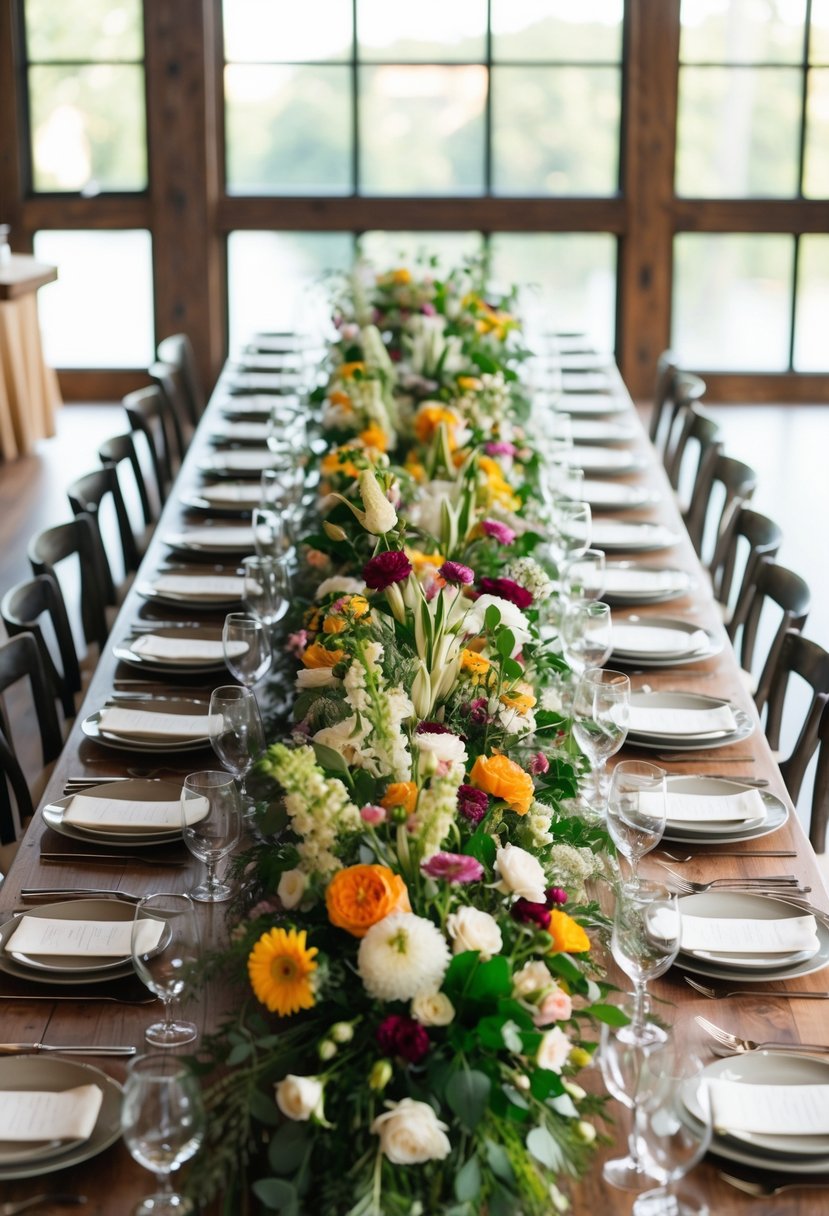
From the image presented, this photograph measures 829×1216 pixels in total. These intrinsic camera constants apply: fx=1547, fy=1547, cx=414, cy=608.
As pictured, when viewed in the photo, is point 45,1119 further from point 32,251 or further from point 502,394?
point 32,251

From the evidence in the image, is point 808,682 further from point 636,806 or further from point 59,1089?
point 59,1089

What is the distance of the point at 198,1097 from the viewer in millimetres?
1425

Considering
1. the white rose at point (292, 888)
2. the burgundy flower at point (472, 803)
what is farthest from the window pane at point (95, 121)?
the white rose at point (292, 888)

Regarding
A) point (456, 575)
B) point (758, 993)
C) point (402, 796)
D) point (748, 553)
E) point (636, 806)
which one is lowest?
point (758, 993)

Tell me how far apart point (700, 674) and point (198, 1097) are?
184 cm

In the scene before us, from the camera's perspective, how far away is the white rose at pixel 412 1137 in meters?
1.45

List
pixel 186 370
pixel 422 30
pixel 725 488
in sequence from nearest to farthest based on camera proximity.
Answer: pixel 725 488, pixel 186 370, pixel 422 30

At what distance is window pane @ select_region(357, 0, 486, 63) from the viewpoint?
8.05 meters

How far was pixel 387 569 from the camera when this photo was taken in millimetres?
2150

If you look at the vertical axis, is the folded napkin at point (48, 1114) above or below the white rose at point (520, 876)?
below

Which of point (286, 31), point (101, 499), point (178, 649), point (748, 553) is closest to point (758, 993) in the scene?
point (178, 649)

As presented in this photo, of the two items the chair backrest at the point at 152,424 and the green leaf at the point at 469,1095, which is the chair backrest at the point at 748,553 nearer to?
the chair backrest at the point at 152,424

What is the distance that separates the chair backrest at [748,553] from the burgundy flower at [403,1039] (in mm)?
2251

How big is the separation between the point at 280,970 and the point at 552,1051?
290 mm
